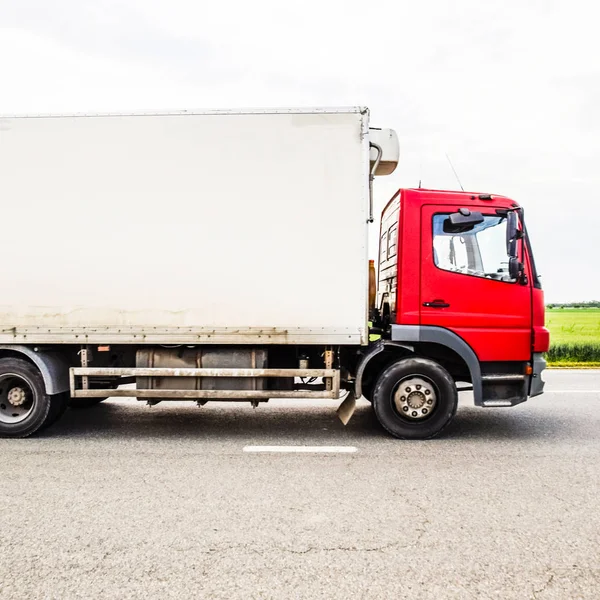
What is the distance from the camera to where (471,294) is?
5.84 m

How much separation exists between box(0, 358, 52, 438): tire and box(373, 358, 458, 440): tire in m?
3.55

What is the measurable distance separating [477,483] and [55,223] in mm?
4805

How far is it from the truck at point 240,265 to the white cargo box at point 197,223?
0.05 feet

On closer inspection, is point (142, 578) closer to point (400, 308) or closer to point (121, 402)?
point (400, 308)

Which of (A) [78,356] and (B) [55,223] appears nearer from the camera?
(B) [55,223]

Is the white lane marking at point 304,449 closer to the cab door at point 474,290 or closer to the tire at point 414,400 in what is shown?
the tire at point 414,400

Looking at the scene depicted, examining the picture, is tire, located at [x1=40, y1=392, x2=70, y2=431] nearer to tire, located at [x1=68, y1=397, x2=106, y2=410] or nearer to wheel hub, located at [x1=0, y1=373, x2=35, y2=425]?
wheel hub, located at [x1=0, y1=373, x2=35, y2=425]

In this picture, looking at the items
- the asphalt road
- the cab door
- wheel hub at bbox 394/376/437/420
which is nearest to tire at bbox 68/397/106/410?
the asphalt road

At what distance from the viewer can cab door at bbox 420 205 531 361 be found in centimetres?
582

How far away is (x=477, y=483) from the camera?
4508 millimetres

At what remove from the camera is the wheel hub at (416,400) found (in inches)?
228

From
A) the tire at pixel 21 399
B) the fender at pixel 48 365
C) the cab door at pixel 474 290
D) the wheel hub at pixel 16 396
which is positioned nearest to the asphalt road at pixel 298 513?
the tire at pixel 21 399

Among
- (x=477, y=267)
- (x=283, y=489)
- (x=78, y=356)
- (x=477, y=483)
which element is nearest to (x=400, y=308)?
(x=477, y=267)

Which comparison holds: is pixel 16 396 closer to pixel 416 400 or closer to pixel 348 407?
pixel 348 407
